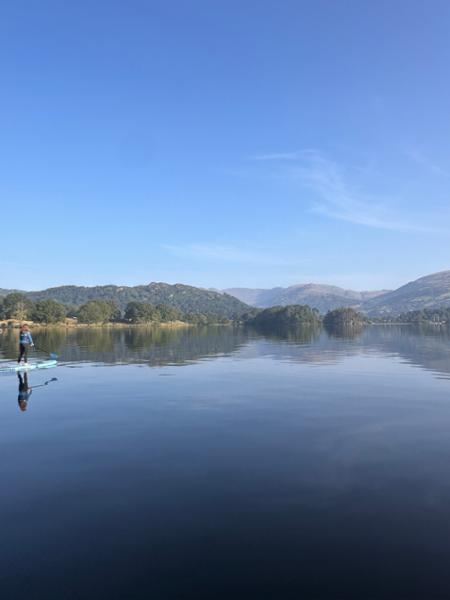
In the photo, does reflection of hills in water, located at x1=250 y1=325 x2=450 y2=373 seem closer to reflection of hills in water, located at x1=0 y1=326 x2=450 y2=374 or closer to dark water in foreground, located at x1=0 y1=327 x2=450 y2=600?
reflection of hills in water, located at x1=0 y1=326 x2=450 y2=374

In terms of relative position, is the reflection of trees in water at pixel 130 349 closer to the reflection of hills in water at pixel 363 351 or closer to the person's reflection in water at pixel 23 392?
the reflection of hills in water at pixel 363 351

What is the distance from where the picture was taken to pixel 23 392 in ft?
109

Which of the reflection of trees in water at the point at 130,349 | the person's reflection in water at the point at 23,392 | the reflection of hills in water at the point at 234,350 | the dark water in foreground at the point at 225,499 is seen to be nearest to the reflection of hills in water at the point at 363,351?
the reflection of hills in water at the point at 234,350

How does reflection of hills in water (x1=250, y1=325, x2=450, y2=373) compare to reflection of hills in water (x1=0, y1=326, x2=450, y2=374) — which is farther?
reflection of hills in water (x1=0, y1=326, x2=450, y2=374)

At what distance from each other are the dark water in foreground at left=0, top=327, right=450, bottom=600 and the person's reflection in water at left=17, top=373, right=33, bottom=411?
0.77 metres

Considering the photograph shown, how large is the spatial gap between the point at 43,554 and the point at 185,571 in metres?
3.79

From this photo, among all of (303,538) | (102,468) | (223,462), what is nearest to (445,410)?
(223,462)

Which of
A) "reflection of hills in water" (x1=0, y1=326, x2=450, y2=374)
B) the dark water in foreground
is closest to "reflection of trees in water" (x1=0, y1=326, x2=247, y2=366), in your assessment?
"reflection of hills in water" (x1=0, y1=326, x2=450, y2=374)

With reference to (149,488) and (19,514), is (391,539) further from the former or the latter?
(19,514)

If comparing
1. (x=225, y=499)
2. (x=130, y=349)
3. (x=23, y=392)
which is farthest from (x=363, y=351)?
(x=225, y=499)

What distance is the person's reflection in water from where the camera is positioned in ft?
94.0

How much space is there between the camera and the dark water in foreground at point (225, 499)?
9.73 metres

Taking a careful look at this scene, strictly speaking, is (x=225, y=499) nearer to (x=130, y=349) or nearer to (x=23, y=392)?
(x=23, y=392)

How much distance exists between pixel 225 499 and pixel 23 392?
83.3ft
